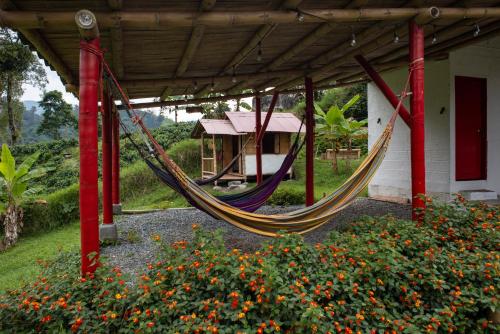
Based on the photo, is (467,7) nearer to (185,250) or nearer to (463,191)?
(463,191)

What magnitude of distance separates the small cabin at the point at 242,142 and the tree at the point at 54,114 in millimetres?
9945

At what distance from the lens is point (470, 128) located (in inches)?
184

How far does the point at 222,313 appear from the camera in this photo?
68.0 inches

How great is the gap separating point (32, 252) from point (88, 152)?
4090 mm

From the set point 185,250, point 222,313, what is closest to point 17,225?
point 185,250

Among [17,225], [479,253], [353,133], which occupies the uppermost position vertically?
[353,133]

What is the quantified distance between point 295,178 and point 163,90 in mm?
6638

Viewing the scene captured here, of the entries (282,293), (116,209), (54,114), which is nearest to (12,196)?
(116,209)

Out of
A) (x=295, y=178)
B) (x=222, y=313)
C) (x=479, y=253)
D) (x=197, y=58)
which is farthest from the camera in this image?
(x=295, y=178)

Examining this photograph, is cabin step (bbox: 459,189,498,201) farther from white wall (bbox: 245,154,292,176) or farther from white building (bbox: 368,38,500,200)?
white wall (bbox: 245,154,292,176)

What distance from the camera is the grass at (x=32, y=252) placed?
13.8 feet

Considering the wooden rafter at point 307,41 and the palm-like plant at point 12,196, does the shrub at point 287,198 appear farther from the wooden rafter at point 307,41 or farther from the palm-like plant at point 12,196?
the palm-like plant at point 12,196

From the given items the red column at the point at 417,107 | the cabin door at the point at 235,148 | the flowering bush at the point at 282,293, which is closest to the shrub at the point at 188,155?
the cabin door at the point at 235,148

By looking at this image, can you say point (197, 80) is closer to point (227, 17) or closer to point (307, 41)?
point (307, 41)
